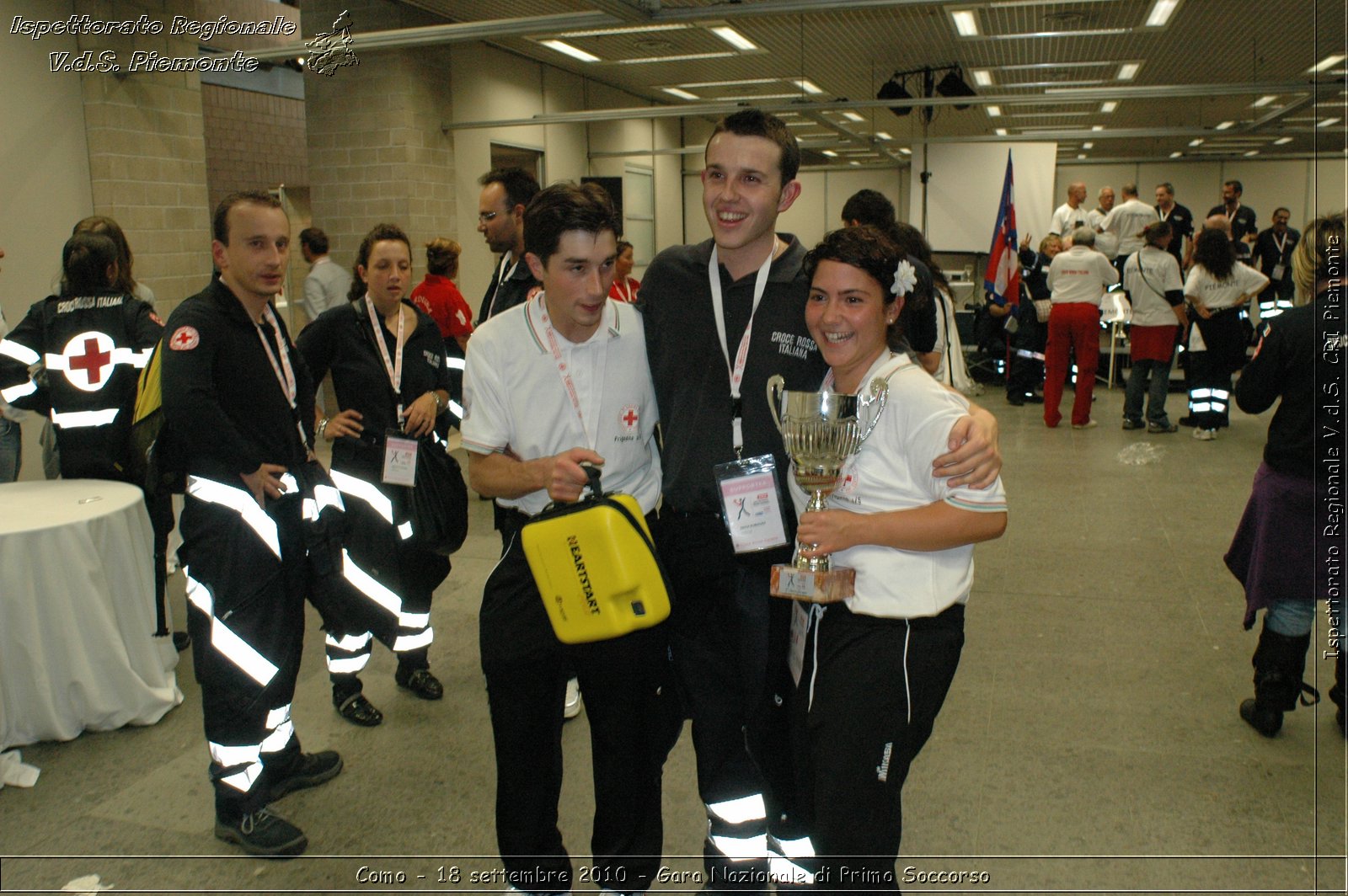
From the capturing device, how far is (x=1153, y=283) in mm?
8461

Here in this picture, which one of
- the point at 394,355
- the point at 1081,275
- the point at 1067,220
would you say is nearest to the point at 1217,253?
the point at 1081,275

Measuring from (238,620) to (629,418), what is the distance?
1.24 m

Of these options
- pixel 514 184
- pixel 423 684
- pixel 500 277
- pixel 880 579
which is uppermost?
pixel 514 184

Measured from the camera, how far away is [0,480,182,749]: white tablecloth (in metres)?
3.11

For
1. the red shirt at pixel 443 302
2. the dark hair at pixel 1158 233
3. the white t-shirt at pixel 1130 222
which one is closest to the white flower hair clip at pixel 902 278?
the red shirt at pixel 443 302

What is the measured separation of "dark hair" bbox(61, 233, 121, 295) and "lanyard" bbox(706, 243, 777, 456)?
2848 millimetres

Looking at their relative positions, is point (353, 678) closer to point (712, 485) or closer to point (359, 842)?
point (359, 842)

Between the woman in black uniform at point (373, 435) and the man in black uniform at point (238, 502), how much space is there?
666 mm

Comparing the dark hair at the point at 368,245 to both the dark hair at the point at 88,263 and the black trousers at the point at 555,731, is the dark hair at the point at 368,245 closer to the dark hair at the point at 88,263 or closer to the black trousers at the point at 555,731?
the dark hair at the point at 88,263

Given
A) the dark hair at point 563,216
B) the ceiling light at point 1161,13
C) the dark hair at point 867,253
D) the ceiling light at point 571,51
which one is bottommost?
the dark hair at point 867,253

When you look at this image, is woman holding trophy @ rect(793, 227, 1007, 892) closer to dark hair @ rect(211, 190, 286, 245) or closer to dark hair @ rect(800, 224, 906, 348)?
dark hair @ rect(800, 224, 906, 348)

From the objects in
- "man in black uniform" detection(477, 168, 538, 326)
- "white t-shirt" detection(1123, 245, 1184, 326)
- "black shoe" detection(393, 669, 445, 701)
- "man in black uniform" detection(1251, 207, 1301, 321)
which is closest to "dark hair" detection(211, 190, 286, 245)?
"man in black uniform" detection(477, 168, 538, 326)

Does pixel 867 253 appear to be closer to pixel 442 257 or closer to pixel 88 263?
pixel 88 263

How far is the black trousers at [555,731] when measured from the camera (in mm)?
2086
